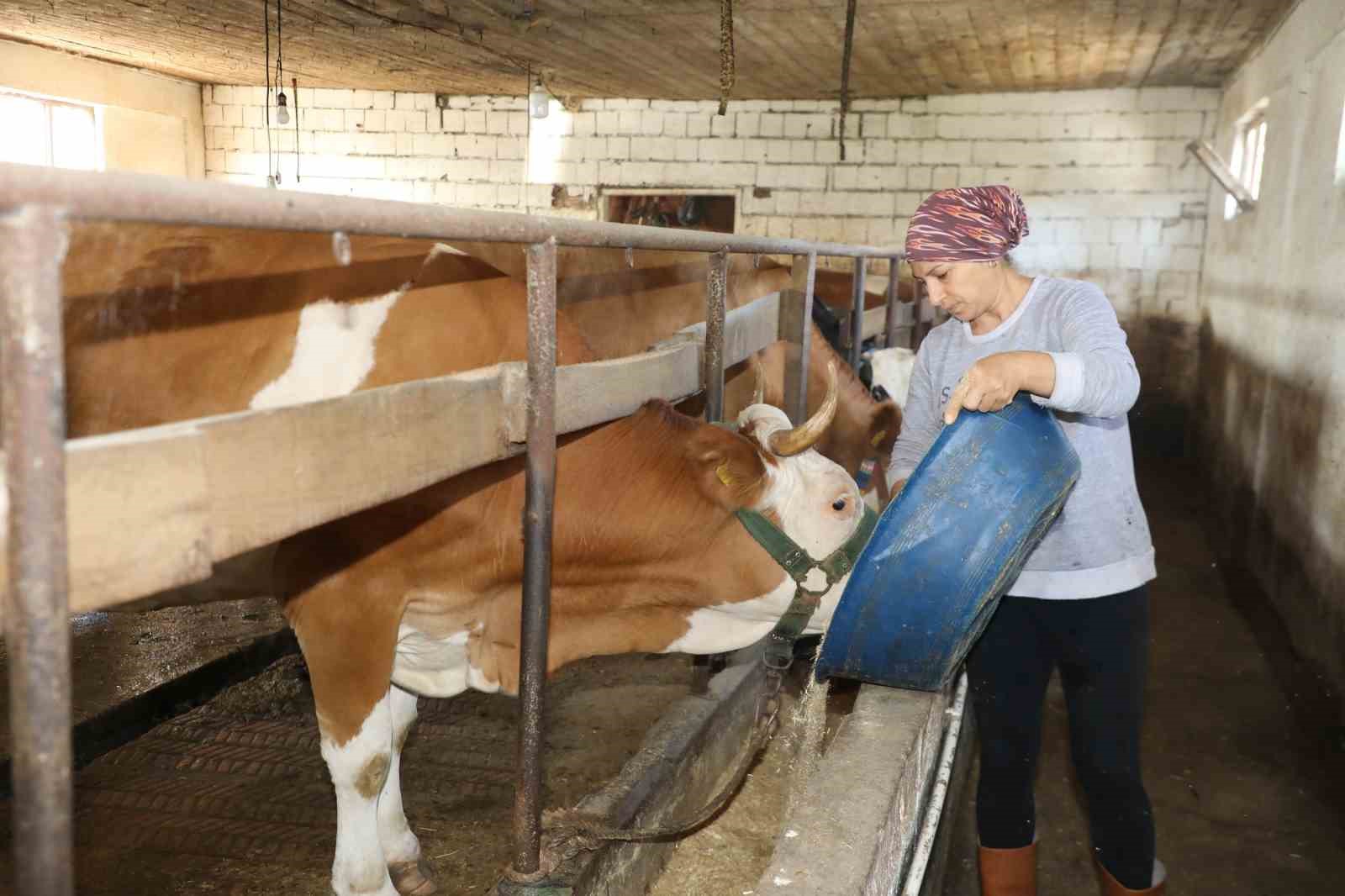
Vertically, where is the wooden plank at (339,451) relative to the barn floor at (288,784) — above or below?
above

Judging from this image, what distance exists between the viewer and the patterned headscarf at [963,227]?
2043 mm

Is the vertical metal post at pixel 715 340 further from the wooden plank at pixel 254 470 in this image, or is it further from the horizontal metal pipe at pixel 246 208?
the wooden plank at pixel 254 470

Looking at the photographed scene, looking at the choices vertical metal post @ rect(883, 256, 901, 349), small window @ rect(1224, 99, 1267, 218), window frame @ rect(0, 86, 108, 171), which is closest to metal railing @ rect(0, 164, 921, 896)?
vertical metal post @ rect(883, 256, 901, 349)

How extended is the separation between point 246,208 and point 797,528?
5.53 feet

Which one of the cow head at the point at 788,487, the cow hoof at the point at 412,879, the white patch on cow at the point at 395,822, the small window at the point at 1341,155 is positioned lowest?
the cow hoof at the point at 412,879

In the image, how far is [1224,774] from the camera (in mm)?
4000

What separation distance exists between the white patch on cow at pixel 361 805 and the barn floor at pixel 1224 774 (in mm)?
1711

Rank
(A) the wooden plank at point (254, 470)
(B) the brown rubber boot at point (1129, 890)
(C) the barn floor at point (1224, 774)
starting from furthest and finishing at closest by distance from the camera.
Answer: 1. (C) the barn floor at point (1224, 774)
2. (B) the brown rubber boot at point (1129, 890)
3. (A) the wooden plank at point (254, 470)

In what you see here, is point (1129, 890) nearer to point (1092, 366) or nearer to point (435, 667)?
point (1092, 366)

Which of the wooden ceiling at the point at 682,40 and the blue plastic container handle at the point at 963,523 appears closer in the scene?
the blue plastic container handle at the point at 963,523

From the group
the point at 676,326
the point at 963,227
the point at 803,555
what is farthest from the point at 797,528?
the point at 676,326

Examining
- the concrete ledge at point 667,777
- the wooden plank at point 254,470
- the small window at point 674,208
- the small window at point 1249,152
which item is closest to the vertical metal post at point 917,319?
the small window at point 1249,152

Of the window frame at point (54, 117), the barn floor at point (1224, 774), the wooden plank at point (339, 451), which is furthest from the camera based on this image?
the window frame at point (54, 117)

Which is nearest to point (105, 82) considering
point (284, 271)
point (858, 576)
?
point (284, 271)
